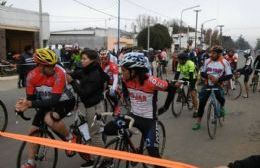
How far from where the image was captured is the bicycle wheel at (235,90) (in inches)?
680

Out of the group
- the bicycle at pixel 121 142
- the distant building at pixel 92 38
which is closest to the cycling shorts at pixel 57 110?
the bicycle at pixel 121 142

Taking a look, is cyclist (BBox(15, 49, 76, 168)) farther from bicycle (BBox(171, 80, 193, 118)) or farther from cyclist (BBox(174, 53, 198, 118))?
cyclist (BBox(174, 53, 198, 118))

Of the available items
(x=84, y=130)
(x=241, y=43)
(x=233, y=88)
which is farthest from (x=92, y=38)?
(x=241, y=43)

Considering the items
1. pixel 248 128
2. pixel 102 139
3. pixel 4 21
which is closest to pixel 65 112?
pixel 102 139

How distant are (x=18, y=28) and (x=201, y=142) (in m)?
31.7

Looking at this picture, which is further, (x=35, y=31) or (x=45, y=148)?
(x=35, y=31)

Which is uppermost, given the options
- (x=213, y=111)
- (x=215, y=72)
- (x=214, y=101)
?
(x=215, y=72)

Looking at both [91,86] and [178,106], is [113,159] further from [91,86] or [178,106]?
[178,106]

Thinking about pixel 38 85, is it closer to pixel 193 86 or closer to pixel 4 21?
pixel 193 86

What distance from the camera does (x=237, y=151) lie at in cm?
840

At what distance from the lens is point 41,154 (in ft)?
20.4

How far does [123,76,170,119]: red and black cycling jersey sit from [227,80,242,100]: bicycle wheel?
1165 centimetres

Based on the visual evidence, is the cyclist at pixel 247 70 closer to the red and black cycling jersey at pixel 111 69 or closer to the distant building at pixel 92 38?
the red and black cycling jersey at pixel 111 69

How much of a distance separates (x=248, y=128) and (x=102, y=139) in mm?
5031
